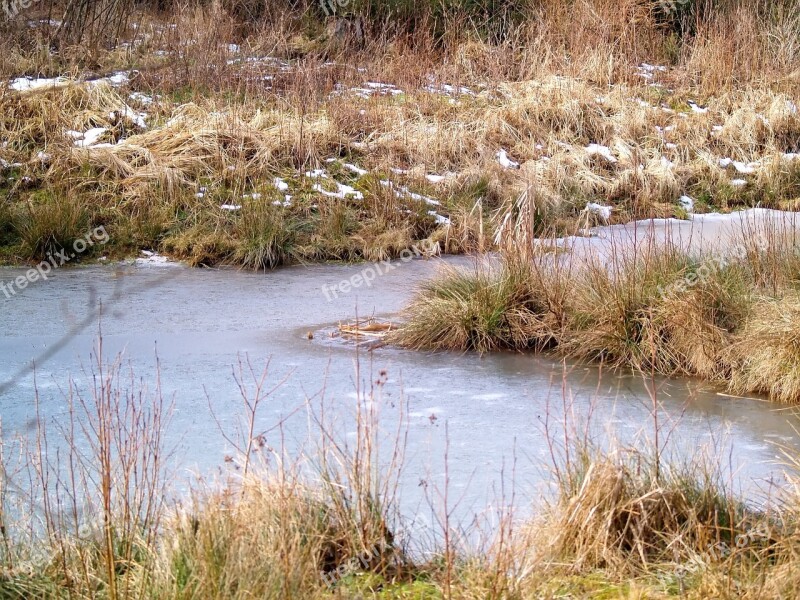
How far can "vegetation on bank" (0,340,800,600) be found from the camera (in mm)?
2951

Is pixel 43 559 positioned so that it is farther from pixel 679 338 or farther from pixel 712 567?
pixel 679 338

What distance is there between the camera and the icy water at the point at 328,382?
14.1 ft

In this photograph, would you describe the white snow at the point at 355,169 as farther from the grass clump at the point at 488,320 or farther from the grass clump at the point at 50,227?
the grass clump at the point at 488,320

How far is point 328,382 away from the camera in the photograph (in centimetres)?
570

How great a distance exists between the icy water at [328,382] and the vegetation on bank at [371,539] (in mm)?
193

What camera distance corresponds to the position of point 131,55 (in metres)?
14.1

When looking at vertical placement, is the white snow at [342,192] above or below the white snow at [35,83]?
below

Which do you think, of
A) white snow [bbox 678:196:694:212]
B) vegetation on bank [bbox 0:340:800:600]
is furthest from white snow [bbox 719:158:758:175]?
vegetation on bank [bbox 0:340:800:600]

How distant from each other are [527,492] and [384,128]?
881 cm

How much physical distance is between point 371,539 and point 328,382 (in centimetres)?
234

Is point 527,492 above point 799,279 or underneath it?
underneath

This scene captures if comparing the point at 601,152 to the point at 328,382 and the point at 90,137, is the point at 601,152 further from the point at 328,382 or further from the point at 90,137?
the point at 328,382

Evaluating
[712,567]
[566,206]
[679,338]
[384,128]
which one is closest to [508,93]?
[384,128]

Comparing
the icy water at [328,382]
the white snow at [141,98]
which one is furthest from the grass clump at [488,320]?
the white snow at [141,98]
